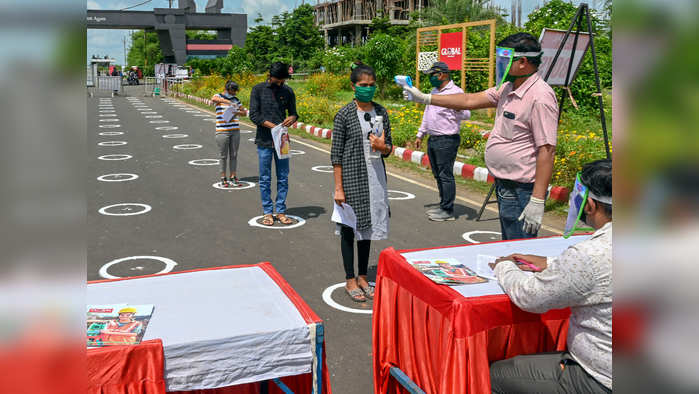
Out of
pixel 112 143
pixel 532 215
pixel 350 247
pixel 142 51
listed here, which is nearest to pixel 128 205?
pixel 350 247

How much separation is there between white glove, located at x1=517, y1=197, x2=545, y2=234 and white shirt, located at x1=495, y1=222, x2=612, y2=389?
1.43m

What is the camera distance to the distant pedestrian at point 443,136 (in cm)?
720

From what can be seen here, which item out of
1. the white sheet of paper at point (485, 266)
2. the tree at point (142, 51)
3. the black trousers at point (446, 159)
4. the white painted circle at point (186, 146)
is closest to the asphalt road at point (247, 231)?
the black trousers at point (446, 159)

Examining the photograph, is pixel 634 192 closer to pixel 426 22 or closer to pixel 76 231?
pixel 76 231

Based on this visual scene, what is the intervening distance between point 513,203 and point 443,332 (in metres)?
1.82

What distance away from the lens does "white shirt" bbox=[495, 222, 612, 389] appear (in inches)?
92.2

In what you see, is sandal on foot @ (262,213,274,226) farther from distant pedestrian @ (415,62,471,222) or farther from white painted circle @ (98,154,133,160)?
white painted circle @ (98,154,133,160)

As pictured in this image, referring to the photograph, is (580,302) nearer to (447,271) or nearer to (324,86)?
(447,271)

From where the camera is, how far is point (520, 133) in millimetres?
4102

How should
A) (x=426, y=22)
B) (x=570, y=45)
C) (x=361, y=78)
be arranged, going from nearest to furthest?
(x=361, y=78)
(x=570, y=45)
(x=426, y=22)

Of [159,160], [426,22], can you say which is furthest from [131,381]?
[426,22]

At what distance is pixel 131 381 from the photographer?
2.19 metres

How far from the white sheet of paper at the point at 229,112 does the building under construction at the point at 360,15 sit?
6142cm

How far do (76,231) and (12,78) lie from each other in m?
0.14
